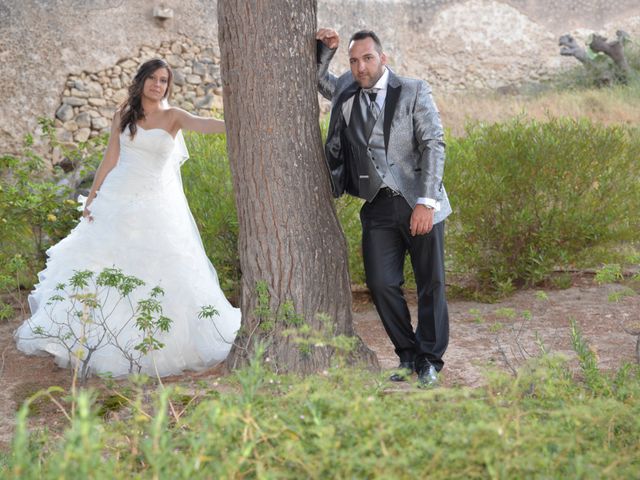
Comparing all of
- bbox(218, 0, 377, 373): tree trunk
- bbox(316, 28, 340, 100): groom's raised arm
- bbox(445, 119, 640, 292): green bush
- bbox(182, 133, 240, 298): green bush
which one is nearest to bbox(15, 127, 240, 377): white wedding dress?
bbox(182, 133, 240, 298): green bush

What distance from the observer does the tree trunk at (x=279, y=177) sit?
469 centimetres

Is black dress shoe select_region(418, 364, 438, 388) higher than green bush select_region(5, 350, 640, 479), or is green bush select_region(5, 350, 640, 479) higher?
green bush select_region(5, 350, 640, 479)

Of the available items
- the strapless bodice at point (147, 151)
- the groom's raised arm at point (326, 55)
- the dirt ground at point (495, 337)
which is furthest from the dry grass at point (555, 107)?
the groom's raised arm at point (326, 55)

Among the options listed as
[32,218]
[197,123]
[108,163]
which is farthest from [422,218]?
[32,218]

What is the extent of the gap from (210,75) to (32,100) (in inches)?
129

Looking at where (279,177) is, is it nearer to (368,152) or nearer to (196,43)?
(368,152)

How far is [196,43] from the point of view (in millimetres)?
15273

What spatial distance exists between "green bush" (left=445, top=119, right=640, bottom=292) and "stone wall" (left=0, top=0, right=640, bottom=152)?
7.92 meters

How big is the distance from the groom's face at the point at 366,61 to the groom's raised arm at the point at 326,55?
108 mm

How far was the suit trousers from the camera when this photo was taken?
484 centimetres

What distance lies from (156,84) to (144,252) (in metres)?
1.07

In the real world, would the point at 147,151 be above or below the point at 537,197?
above

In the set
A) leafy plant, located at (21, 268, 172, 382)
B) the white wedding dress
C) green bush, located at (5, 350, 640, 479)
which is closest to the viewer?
green bush, located at (5, 350, 640, 479)

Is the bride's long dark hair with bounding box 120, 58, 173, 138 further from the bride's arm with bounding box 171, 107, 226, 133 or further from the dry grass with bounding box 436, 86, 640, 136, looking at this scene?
the dry grass with bounding box 436, 86, 640, 136
